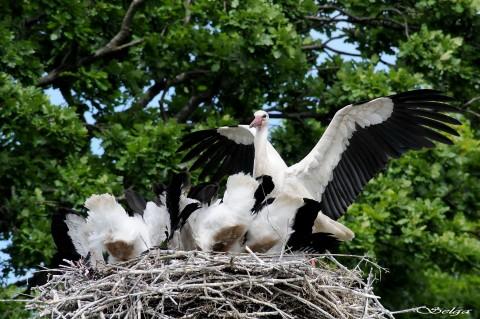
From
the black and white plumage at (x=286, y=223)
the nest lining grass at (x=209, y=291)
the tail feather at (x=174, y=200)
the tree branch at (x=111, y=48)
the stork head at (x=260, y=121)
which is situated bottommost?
the nest lining grass at (x=209, y=291)

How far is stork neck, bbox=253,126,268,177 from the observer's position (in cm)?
1052

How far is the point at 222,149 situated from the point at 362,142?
4.59ft

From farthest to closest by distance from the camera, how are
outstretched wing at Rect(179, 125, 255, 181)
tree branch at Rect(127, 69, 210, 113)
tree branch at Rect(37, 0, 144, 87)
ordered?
1. tree branch at Rect(127, 69, 210, 113)
2. tree branch at Rect(37, 0, 144, 87)
3. outstretched wing at Rect(179, 125, 255, 181)

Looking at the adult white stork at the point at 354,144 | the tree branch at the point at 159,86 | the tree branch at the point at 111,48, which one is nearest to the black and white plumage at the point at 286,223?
the adult white stork at the point at 354,144

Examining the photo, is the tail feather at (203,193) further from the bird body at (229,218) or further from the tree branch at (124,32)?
the tree branch at (124,32)

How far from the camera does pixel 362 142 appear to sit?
11.1 m

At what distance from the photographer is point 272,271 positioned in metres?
8.09

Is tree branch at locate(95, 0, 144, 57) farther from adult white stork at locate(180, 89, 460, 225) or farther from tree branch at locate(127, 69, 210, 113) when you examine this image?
adult white stork at locate(180, 89, 460, 225)

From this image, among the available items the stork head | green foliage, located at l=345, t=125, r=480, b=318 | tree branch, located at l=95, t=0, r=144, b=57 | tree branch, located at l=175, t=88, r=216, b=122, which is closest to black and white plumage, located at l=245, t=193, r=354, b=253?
the stork head

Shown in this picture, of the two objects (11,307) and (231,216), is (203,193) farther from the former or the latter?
(11,307)

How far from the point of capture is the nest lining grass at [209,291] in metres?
7.86

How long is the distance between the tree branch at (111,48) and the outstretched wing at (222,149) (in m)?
3.64

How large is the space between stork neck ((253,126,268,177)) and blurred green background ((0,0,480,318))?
2.88 metres

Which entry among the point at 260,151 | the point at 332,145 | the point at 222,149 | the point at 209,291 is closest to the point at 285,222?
the point at 209,291
